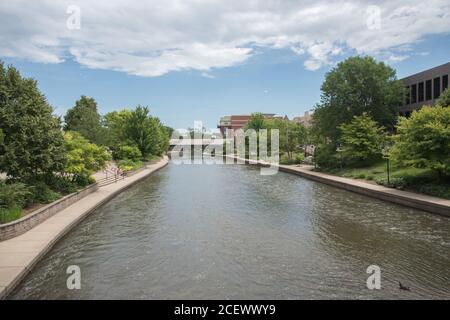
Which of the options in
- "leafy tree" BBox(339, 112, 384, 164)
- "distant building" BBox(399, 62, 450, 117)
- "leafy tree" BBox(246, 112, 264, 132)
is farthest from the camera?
"leafy tree" BBox(246, 112, 264, 132)

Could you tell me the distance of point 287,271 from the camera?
10.9m

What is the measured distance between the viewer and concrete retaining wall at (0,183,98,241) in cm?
1223

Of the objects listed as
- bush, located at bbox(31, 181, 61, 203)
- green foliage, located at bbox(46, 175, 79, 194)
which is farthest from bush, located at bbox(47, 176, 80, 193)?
bush, located at bbox(31, 181, 61, 203)

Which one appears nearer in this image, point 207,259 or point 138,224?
point 207,259

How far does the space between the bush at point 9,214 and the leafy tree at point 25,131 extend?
3711 mm

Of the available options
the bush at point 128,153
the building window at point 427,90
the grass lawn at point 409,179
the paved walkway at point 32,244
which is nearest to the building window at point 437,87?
the building window at point 427,90

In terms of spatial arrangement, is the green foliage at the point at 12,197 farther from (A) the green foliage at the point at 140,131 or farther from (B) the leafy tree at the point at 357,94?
(A) the green foliage at the point at 140,131

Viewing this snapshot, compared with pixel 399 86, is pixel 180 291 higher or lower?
Answer: lower

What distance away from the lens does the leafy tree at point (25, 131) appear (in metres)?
16.8

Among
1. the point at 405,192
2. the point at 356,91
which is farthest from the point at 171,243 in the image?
the point at 356,91

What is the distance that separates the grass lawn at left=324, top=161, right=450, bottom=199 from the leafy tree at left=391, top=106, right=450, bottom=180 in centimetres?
81

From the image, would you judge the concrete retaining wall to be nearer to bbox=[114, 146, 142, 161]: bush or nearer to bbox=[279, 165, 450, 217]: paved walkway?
bbox=[279, 165, 450, 217]: paved walkway

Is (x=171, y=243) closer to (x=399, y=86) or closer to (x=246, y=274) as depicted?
(x=246, y=274)
